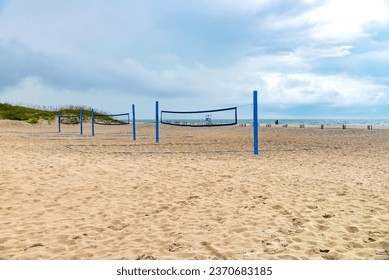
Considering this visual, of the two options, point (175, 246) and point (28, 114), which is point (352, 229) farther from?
point (28, 114)

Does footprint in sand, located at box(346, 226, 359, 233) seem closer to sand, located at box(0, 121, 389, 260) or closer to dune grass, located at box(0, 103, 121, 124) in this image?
sand, located at box(0, 121, 389, 260)

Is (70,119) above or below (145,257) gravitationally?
above

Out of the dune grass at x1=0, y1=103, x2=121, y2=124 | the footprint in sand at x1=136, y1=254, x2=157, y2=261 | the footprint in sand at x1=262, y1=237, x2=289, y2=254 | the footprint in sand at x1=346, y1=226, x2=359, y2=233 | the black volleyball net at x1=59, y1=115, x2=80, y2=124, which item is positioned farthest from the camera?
the black volleyball net at x1=59, y1=115, x2=80, y2=124

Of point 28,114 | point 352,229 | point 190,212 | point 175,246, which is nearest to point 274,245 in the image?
point 175,246

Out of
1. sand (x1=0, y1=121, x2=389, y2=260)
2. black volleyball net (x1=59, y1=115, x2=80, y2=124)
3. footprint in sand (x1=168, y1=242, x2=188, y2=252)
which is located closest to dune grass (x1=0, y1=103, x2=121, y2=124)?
black volleyball net (x1=59, y1=115, x2=80, y2=124)

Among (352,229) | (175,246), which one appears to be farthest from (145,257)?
(352,229)

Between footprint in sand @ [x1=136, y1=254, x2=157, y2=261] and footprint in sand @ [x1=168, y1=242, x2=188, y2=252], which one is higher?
footprint in sand @ [x1=168, y1=242, x2=188, y2=252]

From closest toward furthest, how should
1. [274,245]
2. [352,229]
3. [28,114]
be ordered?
[274,245] → [352,229] → [28,114]

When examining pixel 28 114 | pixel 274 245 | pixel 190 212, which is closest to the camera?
pixel 274 245

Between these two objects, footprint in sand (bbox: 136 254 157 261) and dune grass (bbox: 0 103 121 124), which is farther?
dune grass (bbox: 0 103 121 124)

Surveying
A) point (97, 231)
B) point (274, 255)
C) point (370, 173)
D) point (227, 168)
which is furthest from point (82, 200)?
point (370, 173)

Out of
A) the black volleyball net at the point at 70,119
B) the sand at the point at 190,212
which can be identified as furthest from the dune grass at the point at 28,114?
the sand at the point at 190,212

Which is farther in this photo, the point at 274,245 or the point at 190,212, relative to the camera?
the point at 190,212
